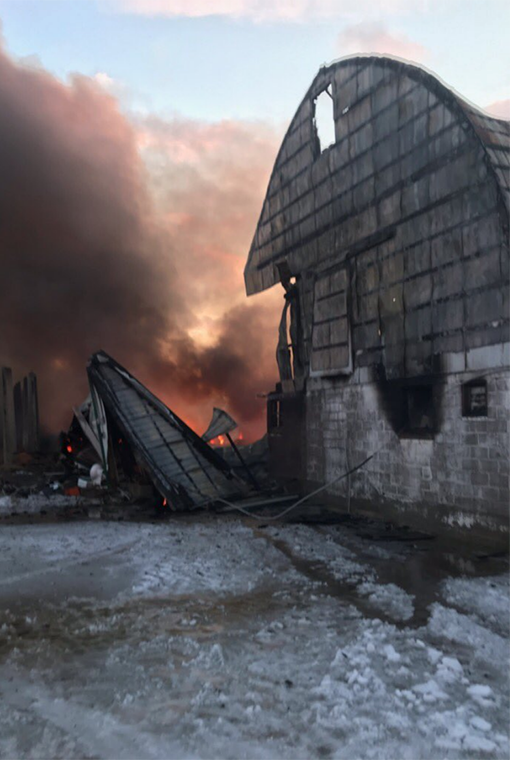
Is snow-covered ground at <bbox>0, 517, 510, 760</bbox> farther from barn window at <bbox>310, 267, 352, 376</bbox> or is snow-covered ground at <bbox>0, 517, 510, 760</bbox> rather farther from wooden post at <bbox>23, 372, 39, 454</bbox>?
wooden post at <bbox>23, 372, 39, 454</bbox>

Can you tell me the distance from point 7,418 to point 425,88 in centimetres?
1541

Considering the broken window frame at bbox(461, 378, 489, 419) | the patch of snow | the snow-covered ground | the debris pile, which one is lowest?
the patch of snow

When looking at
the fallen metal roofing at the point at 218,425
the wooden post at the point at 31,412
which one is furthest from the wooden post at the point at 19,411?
the fallen metal roofing at the point at 218,425

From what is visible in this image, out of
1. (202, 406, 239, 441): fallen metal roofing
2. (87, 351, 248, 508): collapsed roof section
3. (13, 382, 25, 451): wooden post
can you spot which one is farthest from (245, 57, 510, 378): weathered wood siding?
(13, 382, 25, 451): wooden post

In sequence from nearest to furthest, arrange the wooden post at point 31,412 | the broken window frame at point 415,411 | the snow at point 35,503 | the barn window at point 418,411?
the broken window frame at point 415,411
the barn window at point 418,411
the snow at point 35,503
the wooden post at point 31,412

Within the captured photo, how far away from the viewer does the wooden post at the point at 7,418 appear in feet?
59.4

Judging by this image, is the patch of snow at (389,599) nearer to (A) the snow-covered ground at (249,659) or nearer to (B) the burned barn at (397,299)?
(A) the snow-covered ground at (249,659)

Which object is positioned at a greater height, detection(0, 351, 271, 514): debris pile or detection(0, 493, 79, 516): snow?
detection(0, 351, 271, 514): debris pile

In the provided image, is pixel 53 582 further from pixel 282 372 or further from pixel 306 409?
pixel 282 372

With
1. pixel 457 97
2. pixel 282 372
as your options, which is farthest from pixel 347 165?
pixel 282 372

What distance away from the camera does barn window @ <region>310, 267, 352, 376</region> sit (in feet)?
38.9

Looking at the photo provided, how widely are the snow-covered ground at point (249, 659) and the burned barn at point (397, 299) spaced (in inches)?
96.4

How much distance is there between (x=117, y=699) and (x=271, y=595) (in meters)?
2.58

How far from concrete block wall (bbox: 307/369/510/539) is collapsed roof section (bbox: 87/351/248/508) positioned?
2.45 metres
